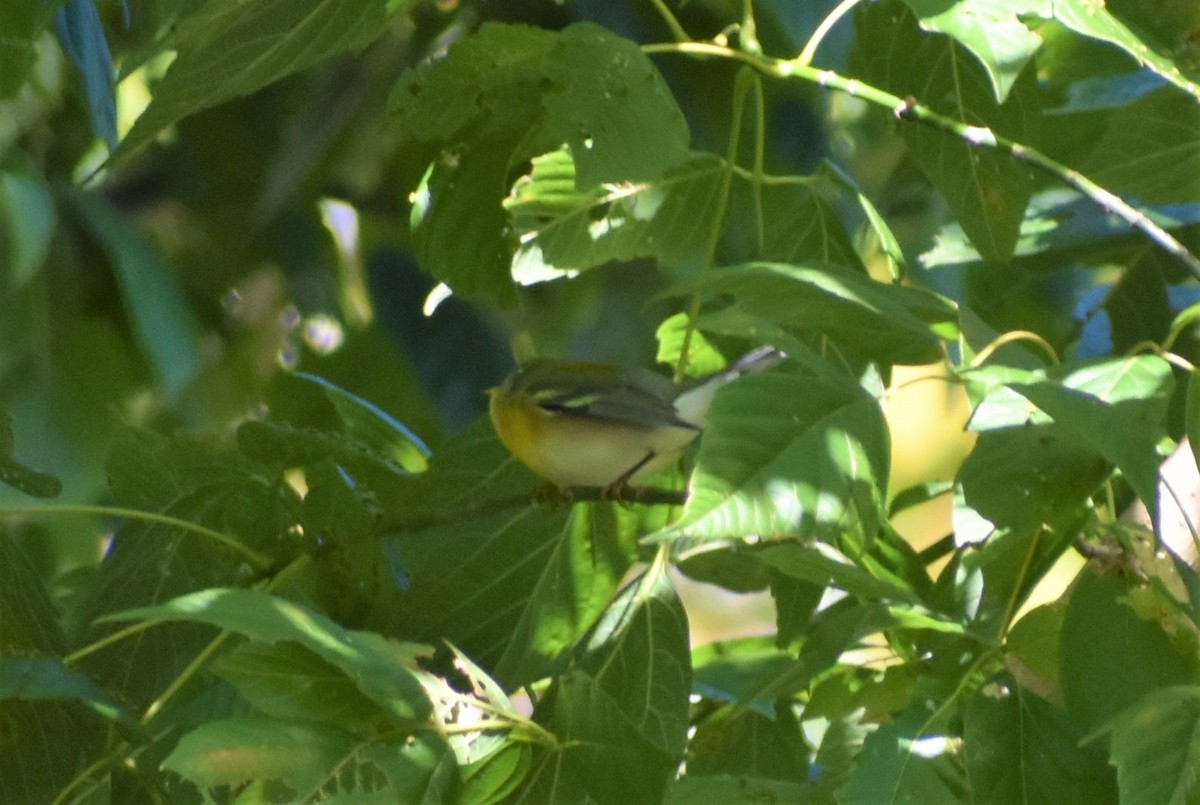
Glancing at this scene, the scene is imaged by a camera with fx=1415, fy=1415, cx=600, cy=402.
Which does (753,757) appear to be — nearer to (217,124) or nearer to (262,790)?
(262,790)

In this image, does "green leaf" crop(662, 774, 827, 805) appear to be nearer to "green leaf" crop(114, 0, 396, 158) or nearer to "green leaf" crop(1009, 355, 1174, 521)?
"green leaf" crop(1009, 355, 1174, 521)

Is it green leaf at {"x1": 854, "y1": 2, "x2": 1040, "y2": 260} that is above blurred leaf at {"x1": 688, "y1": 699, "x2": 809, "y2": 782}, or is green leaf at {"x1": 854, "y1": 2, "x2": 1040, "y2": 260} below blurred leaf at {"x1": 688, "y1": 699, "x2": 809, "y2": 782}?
above

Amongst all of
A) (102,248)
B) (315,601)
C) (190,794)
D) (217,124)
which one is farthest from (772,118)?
(190,794)

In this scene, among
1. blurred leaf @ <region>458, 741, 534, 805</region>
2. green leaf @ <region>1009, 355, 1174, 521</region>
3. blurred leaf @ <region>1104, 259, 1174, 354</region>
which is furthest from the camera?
blurred leaf @ <region>1104, 259, 1174, 354</region>

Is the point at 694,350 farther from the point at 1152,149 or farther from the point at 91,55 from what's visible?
the point at 91,55

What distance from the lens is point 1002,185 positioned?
1048 millimetres

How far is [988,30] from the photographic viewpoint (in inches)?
30.6

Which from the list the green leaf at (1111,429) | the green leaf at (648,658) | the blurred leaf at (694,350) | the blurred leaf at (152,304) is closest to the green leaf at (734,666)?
the green leaf at (648,658)

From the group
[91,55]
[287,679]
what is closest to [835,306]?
[287,679]

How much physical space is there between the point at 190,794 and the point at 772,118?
135 cm

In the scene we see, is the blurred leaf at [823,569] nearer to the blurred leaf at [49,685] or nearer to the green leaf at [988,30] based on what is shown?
the green leaf at [988,30]

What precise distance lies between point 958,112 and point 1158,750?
579 mm

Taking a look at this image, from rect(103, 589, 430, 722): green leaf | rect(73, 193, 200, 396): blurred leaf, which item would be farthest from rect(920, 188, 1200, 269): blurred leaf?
rect(73, 193, 200, 396): blurred leaf

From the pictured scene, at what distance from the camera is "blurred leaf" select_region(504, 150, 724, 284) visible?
107 cm
